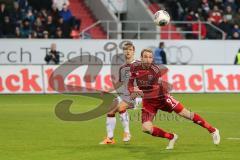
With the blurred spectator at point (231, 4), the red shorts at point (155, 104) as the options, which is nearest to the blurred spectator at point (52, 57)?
the blurred spectator at point (231, 4)

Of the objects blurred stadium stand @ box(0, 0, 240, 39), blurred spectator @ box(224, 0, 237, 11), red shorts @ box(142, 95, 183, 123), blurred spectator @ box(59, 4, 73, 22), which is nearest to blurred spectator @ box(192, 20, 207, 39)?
blurred stadium stand @ box(0, 0, 240, 39)

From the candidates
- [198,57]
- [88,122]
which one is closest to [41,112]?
[88,122]

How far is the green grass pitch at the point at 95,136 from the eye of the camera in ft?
43.9

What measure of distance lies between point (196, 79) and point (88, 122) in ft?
37.0

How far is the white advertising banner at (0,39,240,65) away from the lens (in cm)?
3488

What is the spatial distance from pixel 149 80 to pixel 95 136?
2.88m

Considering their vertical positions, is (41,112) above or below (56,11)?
below

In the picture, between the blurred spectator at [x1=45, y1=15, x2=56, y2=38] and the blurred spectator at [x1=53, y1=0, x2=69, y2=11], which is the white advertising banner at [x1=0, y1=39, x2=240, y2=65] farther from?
the blurred spectator at [x1=53, y1=0, x2=69, y2=11]

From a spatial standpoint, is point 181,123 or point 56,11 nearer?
point 181,123

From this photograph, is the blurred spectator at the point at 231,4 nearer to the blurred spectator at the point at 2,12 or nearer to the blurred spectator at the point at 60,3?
the blurred spectator at the point at 60,3

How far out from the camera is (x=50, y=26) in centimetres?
3494

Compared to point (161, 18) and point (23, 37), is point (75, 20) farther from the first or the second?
point (161, 18)

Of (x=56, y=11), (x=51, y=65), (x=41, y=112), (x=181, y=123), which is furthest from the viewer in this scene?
(x=56, y=11)

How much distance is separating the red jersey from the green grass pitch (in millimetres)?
1065
